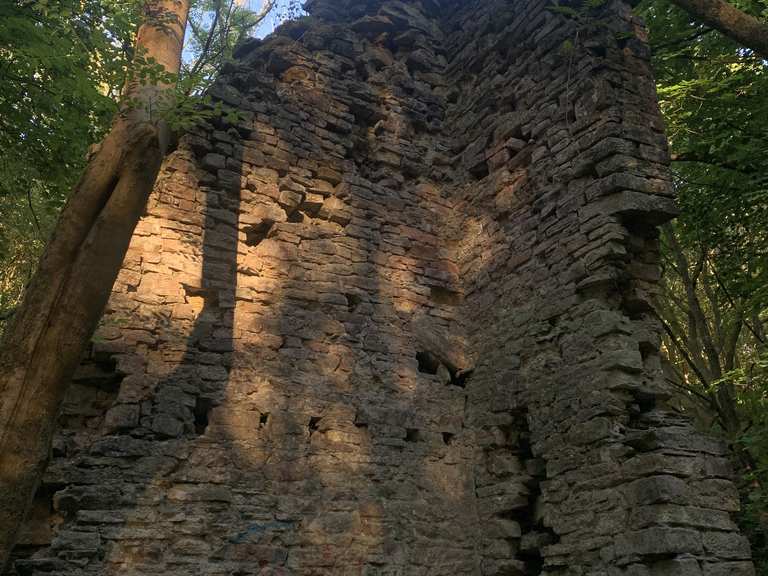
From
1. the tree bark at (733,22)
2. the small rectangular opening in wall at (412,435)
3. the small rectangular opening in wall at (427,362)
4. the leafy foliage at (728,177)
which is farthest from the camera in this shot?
the leafy foliage at (728,177)

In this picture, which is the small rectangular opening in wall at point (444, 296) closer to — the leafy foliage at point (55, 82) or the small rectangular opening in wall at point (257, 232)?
the small rectangular opening in wall at point (257, 232)

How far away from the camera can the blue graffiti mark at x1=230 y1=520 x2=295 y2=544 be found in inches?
177

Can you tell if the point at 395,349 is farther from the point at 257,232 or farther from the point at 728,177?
the point at 728,177

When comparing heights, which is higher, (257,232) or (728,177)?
(728,177)

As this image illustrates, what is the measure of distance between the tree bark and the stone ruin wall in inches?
46.6

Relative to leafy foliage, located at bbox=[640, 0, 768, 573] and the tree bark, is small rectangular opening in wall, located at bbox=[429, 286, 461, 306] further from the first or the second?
the tree bark

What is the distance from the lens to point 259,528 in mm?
4590

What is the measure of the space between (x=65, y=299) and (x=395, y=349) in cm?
310

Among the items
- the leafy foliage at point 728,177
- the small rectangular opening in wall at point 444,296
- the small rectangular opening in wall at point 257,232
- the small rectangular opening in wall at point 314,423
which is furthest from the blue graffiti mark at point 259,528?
the leafy foliage at point 728,177

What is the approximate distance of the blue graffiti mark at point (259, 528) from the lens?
177 inches

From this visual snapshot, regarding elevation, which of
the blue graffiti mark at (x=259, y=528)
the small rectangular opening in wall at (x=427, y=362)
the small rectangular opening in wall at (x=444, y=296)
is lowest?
the blue graffiti mark at (x=259, y=528)

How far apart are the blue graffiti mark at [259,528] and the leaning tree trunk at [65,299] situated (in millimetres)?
1766

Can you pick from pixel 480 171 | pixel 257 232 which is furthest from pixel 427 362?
pixel 480 171

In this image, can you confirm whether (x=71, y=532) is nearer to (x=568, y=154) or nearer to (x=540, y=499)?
(x=540, y=499)
